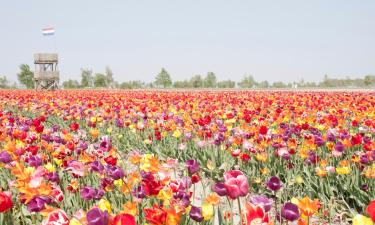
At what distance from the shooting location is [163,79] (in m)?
74.0

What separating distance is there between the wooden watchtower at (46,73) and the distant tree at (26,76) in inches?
1220

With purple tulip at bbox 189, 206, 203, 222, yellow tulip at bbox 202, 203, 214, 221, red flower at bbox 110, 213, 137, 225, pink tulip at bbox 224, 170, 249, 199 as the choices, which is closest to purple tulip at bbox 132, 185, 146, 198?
yellow tulip at bbox 202, 203, 214, 221

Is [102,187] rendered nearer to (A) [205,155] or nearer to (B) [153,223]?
(B) [153,223]

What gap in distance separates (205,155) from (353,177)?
2092 millimetres

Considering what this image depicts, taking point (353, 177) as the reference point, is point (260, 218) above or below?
above

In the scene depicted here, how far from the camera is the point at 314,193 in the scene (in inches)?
167

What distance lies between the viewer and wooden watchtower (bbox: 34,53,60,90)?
1463 inches

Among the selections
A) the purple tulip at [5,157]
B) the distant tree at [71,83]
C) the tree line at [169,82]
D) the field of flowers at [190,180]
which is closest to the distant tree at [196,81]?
the tree line at [169,82]

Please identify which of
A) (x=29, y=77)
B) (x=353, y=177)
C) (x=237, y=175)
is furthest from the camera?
(x=29, y=77)

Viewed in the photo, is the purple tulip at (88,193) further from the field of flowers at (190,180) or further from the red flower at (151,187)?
the red flower at (151,187)

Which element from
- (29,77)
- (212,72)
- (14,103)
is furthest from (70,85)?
(14,103)

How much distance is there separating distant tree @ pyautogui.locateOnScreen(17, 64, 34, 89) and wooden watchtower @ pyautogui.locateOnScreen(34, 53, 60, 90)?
30978 millimetres

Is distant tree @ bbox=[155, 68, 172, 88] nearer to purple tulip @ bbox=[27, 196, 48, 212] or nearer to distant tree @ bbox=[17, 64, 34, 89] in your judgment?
distant tree @ bbox=[17, 64, 34, 89]

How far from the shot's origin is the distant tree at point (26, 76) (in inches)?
2643
